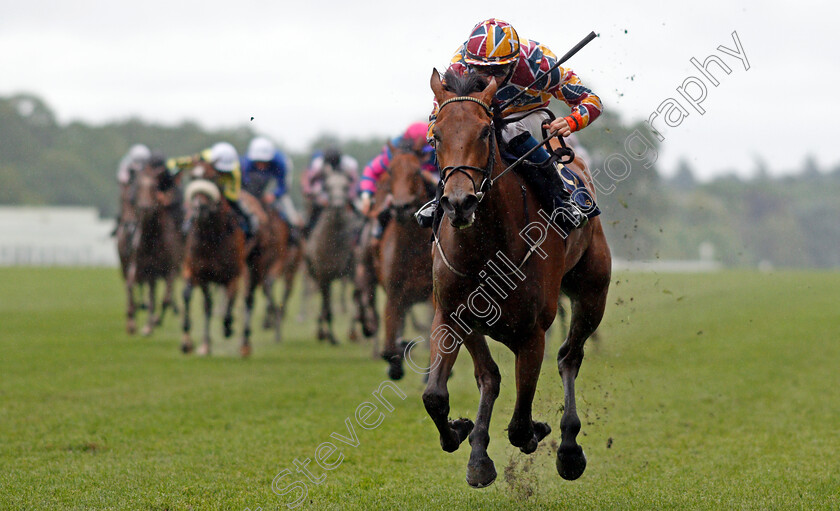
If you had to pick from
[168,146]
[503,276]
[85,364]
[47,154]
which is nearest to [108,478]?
[503,276]

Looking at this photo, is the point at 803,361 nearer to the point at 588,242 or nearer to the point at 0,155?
the point at 588,242

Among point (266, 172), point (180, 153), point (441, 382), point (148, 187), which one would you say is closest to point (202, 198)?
point (148, 187)

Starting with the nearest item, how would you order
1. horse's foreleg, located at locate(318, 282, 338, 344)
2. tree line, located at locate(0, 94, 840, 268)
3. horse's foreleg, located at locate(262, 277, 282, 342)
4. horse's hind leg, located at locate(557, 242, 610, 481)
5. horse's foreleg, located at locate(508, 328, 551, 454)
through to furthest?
horse's foreleg, located at locate(508, 328, 551, 454)
horse's hind leg, located at locate(557, 242, 610, 481)
horse's foreleg, located at locate(318, 282, 338, 344)
horse's foreleg, located at locate(262, 277, 282, 342)
tree line, located at locate(0, 94, 840, 268)

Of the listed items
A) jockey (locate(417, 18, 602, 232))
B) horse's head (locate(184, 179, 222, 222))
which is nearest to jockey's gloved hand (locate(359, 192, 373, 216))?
horse's head (locate(184, 179, 222, 222))

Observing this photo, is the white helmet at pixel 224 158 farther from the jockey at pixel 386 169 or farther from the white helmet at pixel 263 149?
the jockey at pixel 386 169

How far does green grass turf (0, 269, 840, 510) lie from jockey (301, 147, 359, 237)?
81.2 inches

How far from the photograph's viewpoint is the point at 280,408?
8.65 metres

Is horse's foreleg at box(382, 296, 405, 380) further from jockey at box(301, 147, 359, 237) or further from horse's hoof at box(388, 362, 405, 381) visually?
jockey at box(301, 147, 359, 237)

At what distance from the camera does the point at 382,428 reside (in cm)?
765

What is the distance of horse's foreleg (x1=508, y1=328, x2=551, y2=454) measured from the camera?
16.7 ft

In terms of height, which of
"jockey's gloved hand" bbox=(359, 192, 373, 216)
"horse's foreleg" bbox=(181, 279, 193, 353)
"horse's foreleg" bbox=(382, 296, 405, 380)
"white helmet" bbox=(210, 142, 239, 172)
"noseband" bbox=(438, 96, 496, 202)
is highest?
"noseband" bbox=(438, 96, 496, 202)

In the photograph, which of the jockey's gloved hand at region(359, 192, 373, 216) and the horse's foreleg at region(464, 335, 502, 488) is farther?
the jockey's gloved hand at region(359, 192, 373, 216)

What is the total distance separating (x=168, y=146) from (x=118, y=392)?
241ft

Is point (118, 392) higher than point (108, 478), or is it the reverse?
point (108, 478)
